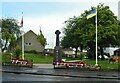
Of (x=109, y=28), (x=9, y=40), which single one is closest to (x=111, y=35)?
(x=109, y=28)

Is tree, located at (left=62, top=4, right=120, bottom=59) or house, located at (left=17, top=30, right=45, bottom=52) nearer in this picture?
tree, located at (left=62, top=4, right=120, bottom=59)

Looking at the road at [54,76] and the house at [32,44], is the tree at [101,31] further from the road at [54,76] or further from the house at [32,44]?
the road at [54,76]

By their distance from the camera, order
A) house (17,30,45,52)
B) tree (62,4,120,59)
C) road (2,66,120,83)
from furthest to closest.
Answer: house (17,30,45,52) → tree (62,4,120,59) → road (2,66,120,83)

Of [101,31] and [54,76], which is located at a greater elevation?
[101,31]

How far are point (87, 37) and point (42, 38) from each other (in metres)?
18.2

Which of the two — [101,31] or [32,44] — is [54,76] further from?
[32,44]

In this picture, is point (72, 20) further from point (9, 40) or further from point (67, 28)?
point (9, 40)

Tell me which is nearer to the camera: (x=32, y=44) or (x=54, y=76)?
(x=54, y=76)

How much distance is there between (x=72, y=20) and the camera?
279 feet

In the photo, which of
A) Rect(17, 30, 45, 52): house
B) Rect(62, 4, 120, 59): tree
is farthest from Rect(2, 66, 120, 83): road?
Rect(17, 30, 45, 52): house

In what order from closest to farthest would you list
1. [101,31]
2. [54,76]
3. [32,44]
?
1. [54,76]
2. [101,31]
3. [32,44]

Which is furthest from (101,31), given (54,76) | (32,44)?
(54,76)

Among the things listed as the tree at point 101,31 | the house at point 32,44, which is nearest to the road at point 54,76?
the tree at point 101,31

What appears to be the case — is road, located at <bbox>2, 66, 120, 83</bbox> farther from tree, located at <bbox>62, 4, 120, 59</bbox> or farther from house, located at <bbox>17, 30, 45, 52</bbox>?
house, located at <bbox>17, 30, 45, 52</bbox>
